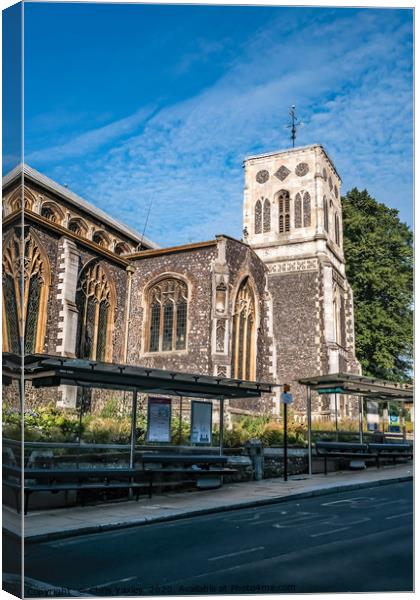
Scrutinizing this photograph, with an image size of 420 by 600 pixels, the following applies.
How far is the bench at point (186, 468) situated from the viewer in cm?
1216

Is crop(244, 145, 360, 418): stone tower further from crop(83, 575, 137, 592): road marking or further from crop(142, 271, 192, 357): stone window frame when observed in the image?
crop(83, 575, 137, 592): road marking

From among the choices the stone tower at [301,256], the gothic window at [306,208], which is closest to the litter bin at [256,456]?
the stone tower at [301,256]

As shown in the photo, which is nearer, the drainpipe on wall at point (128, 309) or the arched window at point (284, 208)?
the drainpipe on wall at point (128, 309)

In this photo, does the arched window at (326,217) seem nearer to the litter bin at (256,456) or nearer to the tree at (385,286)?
the tree at (385,286)

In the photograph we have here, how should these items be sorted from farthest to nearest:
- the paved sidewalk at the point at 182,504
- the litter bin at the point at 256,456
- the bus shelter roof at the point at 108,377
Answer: the litter bin at the point at 256,456 → the bus shelter roof at the point at 108,377 → the paved sidewalk at the point at 182,504

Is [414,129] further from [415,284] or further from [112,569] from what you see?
[112,569]

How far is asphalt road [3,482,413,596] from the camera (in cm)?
452

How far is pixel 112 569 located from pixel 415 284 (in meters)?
3.59

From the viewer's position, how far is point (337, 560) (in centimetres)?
511

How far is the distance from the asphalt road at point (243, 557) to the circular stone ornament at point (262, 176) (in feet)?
78.3

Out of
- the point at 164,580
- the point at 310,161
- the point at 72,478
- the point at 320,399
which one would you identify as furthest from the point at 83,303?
the point at 164,580

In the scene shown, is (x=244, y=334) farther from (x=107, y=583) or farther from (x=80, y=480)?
(x=107, y=583)

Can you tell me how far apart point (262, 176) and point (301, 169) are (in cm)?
212

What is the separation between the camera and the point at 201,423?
529 inches
